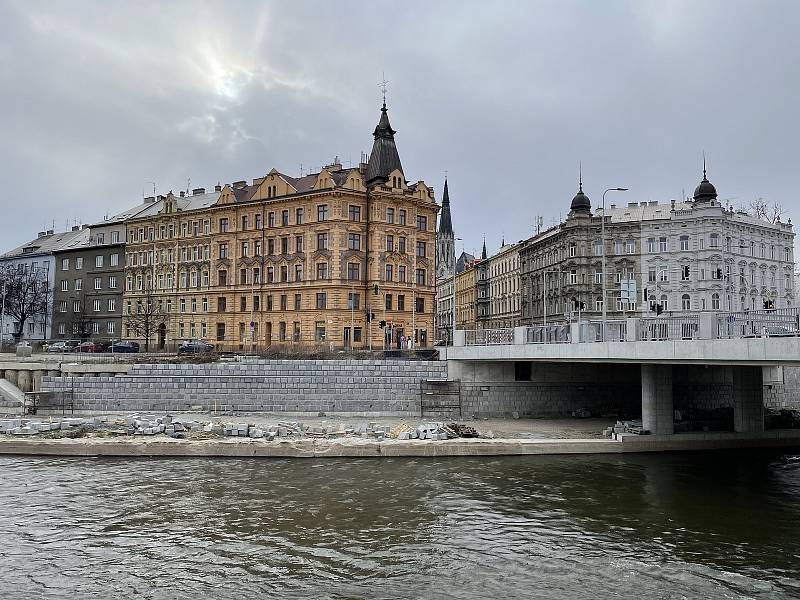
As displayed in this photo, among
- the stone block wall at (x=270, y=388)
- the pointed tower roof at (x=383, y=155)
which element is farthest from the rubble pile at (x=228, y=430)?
the pointed tower roof at (x=383, y=155)

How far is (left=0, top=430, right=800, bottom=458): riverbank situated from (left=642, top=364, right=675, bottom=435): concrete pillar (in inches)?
37.6

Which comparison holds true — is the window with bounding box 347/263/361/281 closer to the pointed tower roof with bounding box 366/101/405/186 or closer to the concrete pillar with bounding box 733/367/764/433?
the pointed tower roof with bounding box 366/101/405/186

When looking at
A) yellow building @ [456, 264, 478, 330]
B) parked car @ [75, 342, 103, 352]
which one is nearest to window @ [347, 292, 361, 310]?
parked car @ [75, 342, 103, 352]

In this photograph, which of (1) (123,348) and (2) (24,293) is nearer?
(1) (123,348)

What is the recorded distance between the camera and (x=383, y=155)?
70.1 m

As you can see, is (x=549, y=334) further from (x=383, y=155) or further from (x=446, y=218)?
(x=446, y=218)

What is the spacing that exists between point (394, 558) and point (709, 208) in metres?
64.1

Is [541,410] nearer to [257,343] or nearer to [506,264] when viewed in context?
[257,343]

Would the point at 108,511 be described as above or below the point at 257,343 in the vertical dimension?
below

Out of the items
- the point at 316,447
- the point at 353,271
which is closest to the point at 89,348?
the point at 353,271

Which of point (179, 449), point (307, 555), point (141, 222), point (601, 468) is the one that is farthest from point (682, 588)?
point (141, 222)

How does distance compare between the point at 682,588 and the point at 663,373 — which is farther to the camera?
the point at 663,373

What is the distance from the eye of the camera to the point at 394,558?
58.1 feet

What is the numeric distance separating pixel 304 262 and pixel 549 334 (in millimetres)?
35419
